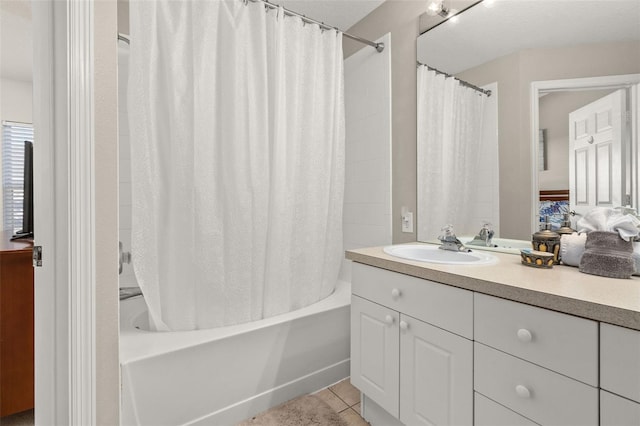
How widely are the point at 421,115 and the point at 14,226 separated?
3.51 meters

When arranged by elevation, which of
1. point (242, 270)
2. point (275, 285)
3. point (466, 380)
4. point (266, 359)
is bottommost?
point (266, 359)

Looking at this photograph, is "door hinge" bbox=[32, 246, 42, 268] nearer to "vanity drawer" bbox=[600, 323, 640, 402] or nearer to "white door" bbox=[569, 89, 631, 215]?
"vanity drawer" bbox=[600, 323, 640, 402]

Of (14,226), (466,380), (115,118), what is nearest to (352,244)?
(466,380)

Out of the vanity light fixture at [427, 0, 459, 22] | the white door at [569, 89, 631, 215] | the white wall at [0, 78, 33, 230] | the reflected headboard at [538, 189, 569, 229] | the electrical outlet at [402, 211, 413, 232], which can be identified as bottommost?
the electrical outlet at [402, 211, 413, 232]

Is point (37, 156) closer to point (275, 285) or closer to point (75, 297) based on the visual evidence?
point (75, 297)

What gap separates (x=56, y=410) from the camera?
1.02 m

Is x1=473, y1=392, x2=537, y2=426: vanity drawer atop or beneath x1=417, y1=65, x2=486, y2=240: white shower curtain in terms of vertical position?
beneath

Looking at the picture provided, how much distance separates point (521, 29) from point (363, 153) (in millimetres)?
1135

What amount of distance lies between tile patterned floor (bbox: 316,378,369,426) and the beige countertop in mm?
825

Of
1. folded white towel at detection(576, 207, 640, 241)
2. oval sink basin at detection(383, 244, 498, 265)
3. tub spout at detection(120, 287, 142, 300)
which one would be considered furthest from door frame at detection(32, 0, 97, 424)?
folded white towel at detection(576, 207, 640, 241)

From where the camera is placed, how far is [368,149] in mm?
2209

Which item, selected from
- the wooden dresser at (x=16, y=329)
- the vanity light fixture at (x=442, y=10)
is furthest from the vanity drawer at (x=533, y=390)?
the wooden dresser at (x=16, y=329)

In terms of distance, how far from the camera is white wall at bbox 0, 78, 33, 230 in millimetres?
2527

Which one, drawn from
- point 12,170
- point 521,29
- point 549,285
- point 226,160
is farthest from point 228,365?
point 12,170
